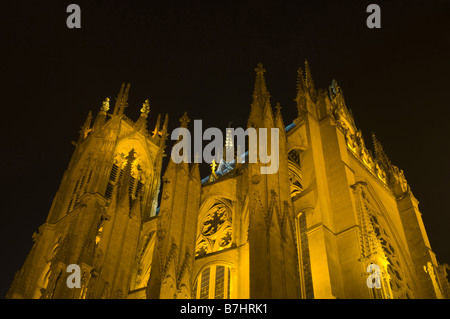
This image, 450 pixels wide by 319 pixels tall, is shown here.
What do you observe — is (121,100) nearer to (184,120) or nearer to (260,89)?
(184,120)

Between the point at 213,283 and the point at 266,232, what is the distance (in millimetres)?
6040

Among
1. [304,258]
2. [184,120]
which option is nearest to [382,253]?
[304,258]

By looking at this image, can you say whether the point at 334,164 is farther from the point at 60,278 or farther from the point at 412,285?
the point at 60,278

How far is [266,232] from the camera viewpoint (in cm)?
1362

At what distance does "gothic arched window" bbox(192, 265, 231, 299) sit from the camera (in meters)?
18.4

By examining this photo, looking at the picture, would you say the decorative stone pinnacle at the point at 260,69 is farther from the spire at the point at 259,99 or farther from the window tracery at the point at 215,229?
the window tracery at the point at 215,229

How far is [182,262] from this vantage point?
17344 millimetres

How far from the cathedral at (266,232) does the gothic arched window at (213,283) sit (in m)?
0.04

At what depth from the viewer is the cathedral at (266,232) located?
47.4 ft

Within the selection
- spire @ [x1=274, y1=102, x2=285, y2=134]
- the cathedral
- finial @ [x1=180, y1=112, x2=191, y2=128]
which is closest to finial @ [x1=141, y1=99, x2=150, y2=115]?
the cathedral

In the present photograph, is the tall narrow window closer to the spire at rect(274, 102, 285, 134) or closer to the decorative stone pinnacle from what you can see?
the spire at rect(274, 102, 285, 134)

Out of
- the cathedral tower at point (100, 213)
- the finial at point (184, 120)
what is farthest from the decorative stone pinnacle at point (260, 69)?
the cathedral tower at point (100, 213)
